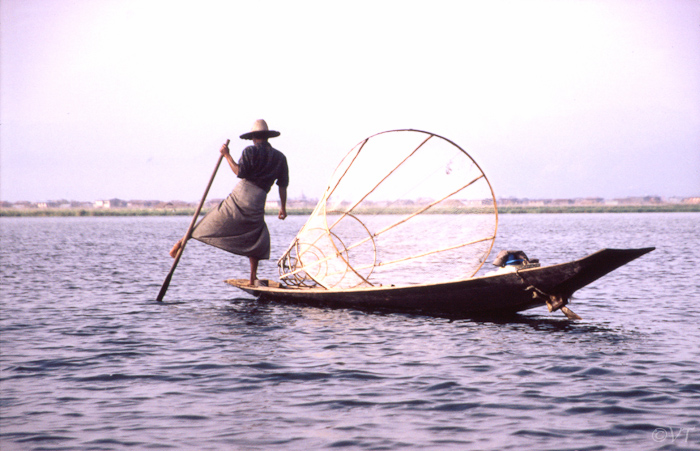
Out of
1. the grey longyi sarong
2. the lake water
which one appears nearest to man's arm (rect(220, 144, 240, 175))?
the grey longyi sarong

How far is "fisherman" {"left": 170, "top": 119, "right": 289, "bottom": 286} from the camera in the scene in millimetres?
9914

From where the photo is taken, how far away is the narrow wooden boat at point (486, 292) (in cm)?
781

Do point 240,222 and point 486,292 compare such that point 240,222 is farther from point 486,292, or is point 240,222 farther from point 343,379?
point 343,379

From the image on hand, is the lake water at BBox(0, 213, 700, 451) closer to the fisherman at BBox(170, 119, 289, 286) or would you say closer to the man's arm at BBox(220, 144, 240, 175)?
the fisherman at BBox(170, 119, 289, 286)

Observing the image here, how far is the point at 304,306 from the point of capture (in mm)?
10508

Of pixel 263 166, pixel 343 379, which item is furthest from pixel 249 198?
pixel 343 379

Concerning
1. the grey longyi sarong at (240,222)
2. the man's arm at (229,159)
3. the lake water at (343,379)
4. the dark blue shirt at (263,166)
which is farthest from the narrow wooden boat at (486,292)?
the man's arm at (229,159)

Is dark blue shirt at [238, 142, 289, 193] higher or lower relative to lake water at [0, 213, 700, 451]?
higher

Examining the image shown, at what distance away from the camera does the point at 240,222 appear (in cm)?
1005

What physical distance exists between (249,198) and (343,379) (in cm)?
448

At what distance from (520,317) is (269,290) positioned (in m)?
3.75

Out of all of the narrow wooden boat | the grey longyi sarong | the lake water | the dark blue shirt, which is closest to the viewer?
the lake water

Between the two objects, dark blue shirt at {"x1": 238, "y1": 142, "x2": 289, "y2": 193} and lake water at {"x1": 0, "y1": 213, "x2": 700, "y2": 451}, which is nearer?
lake water at {"x1": 0, "y1": 213, "x2": 700, "y2": 451}

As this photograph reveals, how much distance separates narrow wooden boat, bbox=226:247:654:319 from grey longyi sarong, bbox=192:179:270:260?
2.72 feet
